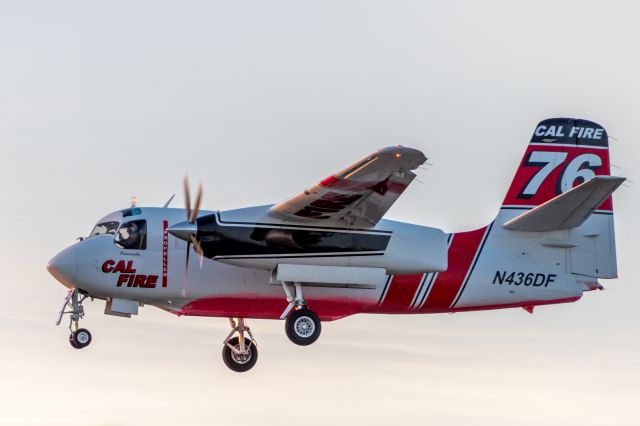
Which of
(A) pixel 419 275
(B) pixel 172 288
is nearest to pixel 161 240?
(B) pixel 172 288

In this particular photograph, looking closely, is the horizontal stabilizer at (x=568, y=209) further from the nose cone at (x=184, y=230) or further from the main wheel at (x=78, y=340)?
the main wheel at (x=78, y=340)

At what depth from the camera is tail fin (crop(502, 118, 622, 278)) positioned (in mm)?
34906

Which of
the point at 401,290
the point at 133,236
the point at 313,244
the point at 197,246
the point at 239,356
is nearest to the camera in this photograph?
the point at 197,246

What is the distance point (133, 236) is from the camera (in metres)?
33.5

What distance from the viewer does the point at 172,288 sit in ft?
110

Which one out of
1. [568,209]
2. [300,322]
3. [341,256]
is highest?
[568,209]

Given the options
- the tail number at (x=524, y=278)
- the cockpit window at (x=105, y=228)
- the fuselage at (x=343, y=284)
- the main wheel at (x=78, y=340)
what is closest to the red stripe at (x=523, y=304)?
the fuselage at (x=343, y=284)

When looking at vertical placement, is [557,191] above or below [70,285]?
above

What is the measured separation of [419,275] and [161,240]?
632cm

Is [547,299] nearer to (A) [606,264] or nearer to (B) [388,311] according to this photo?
(A) [606,264]

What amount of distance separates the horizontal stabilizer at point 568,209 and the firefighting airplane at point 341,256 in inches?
1.6

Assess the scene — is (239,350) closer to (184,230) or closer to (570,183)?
(184,230)

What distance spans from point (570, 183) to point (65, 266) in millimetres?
12872

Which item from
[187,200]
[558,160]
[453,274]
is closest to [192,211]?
[187,200]
